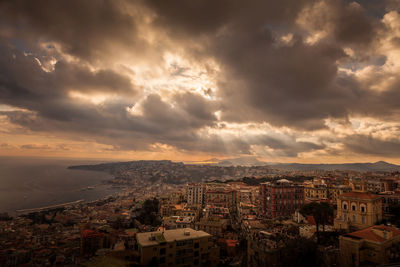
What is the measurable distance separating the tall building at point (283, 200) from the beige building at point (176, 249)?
20738 millimetres

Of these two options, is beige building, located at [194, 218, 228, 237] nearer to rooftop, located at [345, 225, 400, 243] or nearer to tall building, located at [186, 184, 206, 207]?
→ rooftop, located at [345, 225, 400, 243]

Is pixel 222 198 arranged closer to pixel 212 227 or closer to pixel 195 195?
pixel 195 195

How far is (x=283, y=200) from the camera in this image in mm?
40188

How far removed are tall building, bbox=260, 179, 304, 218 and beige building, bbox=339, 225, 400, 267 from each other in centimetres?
2190

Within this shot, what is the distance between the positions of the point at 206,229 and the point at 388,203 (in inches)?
1071

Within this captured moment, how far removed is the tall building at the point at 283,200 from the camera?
131ft

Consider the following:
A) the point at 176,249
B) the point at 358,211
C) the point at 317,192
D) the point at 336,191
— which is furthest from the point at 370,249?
the point at 317,192

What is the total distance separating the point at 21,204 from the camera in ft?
277

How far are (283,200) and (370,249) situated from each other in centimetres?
2306

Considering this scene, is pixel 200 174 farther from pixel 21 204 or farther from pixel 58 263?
pixel 58 263

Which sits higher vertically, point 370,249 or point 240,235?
point 370,249

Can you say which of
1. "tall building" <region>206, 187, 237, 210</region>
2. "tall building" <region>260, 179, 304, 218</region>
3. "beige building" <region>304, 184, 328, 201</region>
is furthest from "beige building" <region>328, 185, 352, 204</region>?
"tall building" <region>206, 187, 237, 210</region>

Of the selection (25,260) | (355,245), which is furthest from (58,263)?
(355,245)

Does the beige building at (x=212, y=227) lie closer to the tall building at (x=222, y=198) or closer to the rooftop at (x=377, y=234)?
the tall building at (x=222, y=198)
